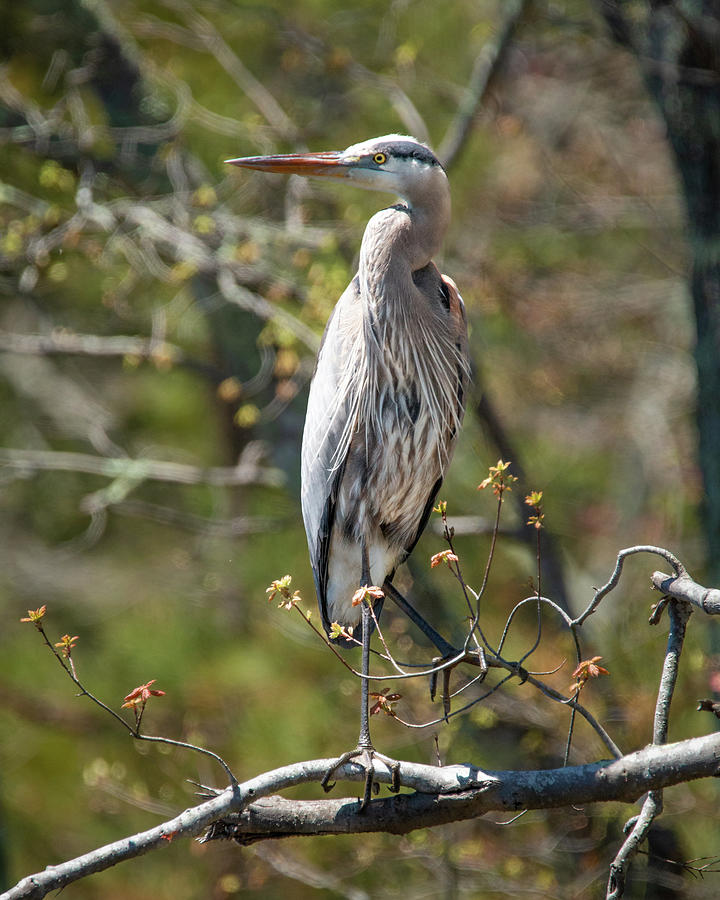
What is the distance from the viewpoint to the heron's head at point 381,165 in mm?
2998

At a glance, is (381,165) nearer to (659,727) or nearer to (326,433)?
(326,433)

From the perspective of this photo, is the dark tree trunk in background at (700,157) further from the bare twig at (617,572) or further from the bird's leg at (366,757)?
the bare twig at (617,572)

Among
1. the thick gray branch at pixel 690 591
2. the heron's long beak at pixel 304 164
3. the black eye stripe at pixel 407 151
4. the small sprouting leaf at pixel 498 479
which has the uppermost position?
the black eye stripe at pixel 407 151

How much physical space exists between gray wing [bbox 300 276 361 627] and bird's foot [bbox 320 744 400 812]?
74cm

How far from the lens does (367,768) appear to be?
239 cm

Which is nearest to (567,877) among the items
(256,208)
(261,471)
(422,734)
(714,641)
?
(422,734)

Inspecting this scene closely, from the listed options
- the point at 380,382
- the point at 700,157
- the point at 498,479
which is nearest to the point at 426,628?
the point at 380,382

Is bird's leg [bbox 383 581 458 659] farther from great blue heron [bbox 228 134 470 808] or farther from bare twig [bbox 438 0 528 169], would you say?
bare twig [bbox 438 0 528 169]

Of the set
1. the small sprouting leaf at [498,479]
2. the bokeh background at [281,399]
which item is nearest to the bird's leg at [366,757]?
the small sprouting leaf at [498,479]

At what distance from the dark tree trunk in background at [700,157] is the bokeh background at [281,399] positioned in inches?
6.8

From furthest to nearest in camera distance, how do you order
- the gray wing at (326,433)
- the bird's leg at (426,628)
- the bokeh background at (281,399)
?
the bokeh background at (281,399), the gray wing at (326,433), the bird's leg at (426,628)

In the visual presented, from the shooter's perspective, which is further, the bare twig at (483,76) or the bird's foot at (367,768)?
the bare twig at (483,76)

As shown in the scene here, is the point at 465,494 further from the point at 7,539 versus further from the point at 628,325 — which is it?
the point at 7,539

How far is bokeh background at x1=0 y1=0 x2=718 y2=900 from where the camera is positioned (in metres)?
4.81
